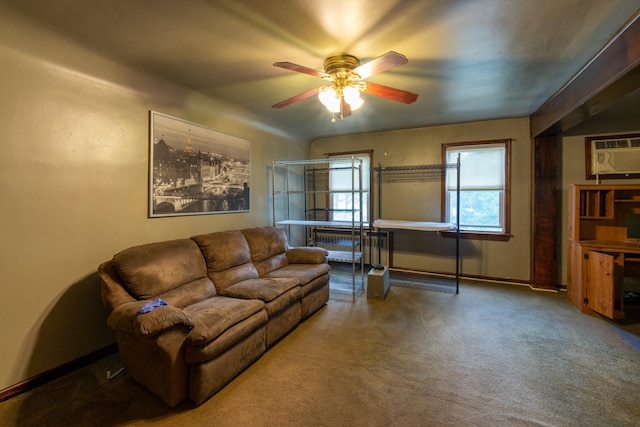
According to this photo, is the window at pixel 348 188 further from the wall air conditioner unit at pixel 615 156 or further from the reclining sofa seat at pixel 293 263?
the wall air conditioner unit at pixel 615 156

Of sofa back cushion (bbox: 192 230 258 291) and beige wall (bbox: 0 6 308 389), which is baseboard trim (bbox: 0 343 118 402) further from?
sofa back cushion (bbox: 192 230 258 291)

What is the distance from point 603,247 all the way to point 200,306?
4.19 metres

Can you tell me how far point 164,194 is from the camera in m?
2.81

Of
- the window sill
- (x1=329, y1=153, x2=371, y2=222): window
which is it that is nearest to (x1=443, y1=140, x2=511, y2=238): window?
the window sill

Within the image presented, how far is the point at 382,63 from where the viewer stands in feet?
6.21

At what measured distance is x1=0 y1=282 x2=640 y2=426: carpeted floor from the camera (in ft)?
5.65

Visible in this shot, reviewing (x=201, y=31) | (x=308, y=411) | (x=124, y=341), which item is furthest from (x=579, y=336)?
(x=201, y=31)

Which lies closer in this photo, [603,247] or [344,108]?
Result: [344,108]

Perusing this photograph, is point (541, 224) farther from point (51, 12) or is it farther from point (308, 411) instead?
point (51, 12)

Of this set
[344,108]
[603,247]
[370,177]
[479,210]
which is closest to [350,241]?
[370,177]

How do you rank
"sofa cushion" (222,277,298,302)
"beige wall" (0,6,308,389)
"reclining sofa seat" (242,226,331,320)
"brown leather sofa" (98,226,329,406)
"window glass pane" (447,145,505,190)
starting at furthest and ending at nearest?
1. "window glass pane" (447,145,505,190)
2. "reclining sofa seat" (242,226,331,320)
3. "sofa cushion" (222,277,298,302)
4. "beige wall" (0,6,308,389)
5. "brown leather sofa" (98,226,329,406)

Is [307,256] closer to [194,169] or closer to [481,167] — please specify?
[194,169]

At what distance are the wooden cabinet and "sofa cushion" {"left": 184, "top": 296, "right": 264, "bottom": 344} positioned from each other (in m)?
3.57

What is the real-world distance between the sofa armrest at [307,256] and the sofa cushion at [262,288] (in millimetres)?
707
